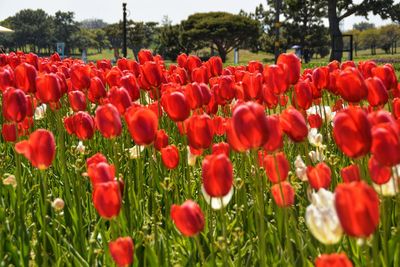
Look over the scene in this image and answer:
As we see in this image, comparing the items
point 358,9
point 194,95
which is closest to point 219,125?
point 194,95

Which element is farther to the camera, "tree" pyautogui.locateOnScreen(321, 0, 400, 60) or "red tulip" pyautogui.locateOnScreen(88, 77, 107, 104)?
"tree" pyautogui.locateOnScreen(321, 0, 400, 60)

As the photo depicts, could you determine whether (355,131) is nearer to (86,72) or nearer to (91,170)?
(91,170)

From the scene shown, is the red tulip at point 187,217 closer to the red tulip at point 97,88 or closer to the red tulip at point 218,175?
the red tulip at point 218,175

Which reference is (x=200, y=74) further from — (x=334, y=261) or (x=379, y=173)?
(x=334, y=261)

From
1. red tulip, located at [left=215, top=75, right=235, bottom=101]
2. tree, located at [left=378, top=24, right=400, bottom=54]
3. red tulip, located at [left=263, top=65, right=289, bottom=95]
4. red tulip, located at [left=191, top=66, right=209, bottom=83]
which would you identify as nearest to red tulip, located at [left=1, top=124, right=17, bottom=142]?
red tulip, located at [left=215, top=75, right=235, bottom=101]

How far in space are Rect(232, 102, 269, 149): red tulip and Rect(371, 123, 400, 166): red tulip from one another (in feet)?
1.04

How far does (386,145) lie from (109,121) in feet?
4.38

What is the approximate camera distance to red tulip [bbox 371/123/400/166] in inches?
67.7

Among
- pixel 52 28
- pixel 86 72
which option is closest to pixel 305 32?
pixel 86 72

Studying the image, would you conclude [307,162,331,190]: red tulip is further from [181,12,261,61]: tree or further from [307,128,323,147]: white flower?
[181,12,261,61]: tree

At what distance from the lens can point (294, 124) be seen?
2320 mm

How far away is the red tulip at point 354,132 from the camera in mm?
1689

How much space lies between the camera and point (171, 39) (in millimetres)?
71188

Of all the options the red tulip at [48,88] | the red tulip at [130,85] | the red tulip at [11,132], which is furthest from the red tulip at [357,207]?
the red tulip at [130,85]
